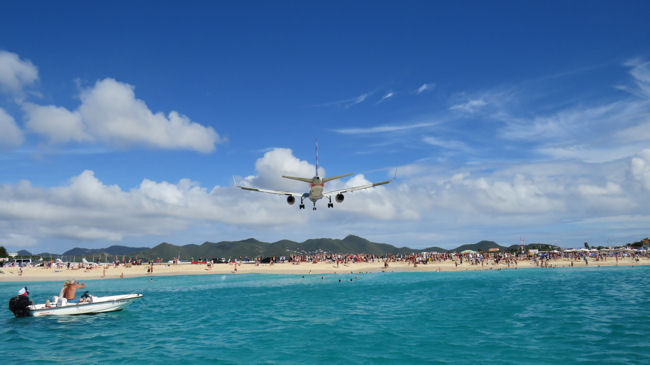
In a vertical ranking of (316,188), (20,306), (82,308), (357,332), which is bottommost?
(357,332)

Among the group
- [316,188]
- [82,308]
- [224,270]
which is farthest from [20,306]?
[224,270]

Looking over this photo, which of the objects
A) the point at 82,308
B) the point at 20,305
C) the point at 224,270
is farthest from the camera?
the point at 224,270

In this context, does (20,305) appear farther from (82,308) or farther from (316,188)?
(316,188)

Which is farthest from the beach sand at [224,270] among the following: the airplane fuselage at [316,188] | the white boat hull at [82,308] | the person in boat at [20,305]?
the white boat hull at [82,308]

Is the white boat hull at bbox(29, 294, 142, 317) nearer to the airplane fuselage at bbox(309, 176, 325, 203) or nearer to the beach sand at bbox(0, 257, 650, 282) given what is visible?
the airplane fuselage at bbox(309, 176, 325, 203)

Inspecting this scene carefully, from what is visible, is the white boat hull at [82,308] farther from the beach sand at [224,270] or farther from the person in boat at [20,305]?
the beach sand at [224,270]
